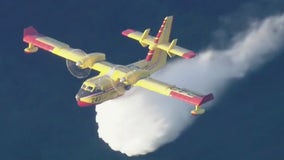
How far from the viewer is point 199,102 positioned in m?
200
